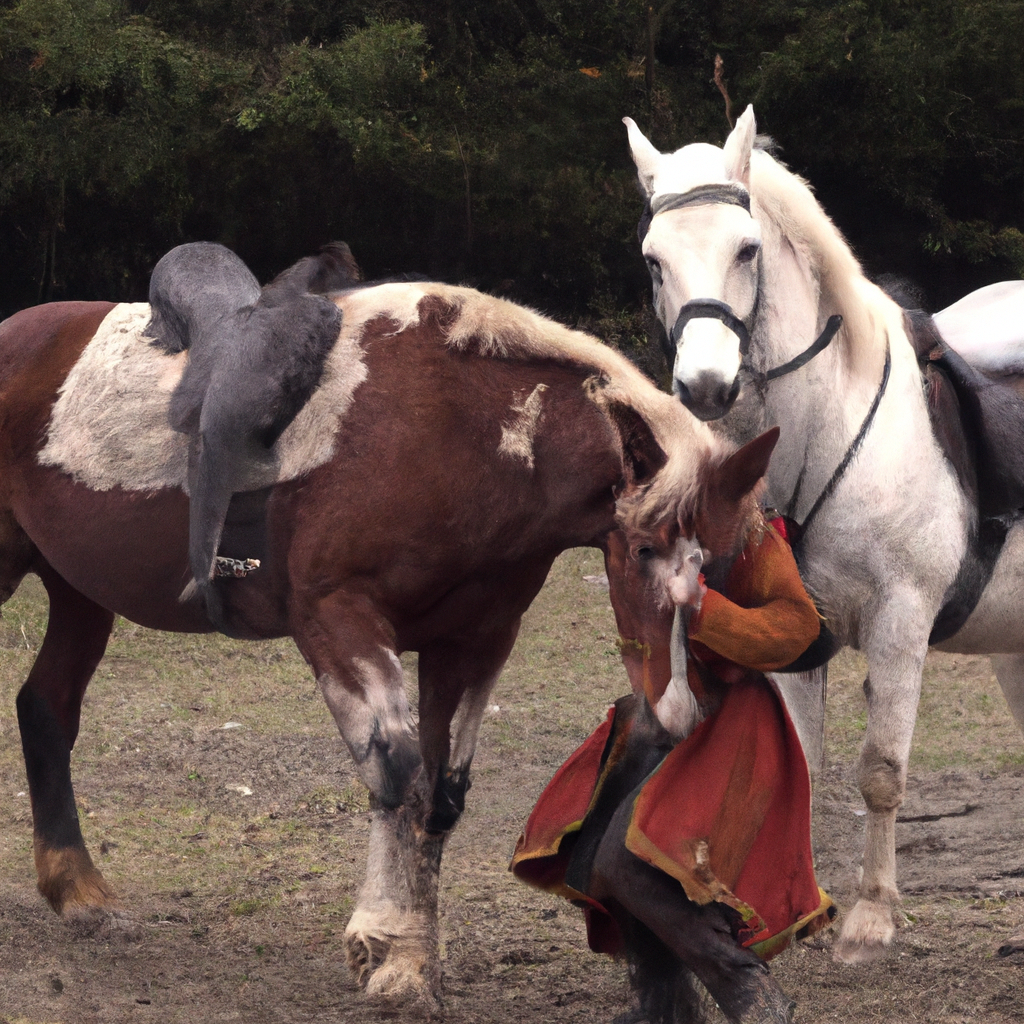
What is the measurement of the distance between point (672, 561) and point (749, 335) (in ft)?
2.43

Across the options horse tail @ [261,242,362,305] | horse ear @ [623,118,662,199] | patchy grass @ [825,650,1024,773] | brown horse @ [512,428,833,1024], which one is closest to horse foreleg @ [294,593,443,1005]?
brown horse @ [512,428,833,1024]

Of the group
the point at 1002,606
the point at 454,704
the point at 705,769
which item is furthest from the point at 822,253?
the point at 454,704

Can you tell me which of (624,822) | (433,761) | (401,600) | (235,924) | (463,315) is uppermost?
(463,315)

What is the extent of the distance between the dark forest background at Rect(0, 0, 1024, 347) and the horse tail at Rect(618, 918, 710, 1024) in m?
9.31

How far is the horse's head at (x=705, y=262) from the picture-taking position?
8.79ft

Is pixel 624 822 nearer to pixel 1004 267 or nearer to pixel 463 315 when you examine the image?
pixel 463 315

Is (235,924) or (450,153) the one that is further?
(450,153)

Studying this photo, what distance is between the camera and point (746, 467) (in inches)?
90.5

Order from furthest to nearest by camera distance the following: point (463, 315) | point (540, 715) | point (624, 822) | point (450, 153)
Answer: point (450, 153) < point (540, 715) < point (463, 315) < point (624, 822)

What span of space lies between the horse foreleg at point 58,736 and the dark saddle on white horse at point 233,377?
2.78 ft

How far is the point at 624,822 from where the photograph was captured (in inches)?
95.0

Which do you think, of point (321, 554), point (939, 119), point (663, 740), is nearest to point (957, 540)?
point (663, 740)

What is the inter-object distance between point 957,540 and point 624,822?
116cm

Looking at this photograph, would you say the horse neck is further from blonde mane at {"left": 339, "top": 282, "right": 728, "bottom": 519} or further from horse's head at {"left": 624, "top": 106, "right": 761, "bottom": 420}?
blonde mane at {"left": 339, "top": 282, "right": 728, "bottom": 519}
